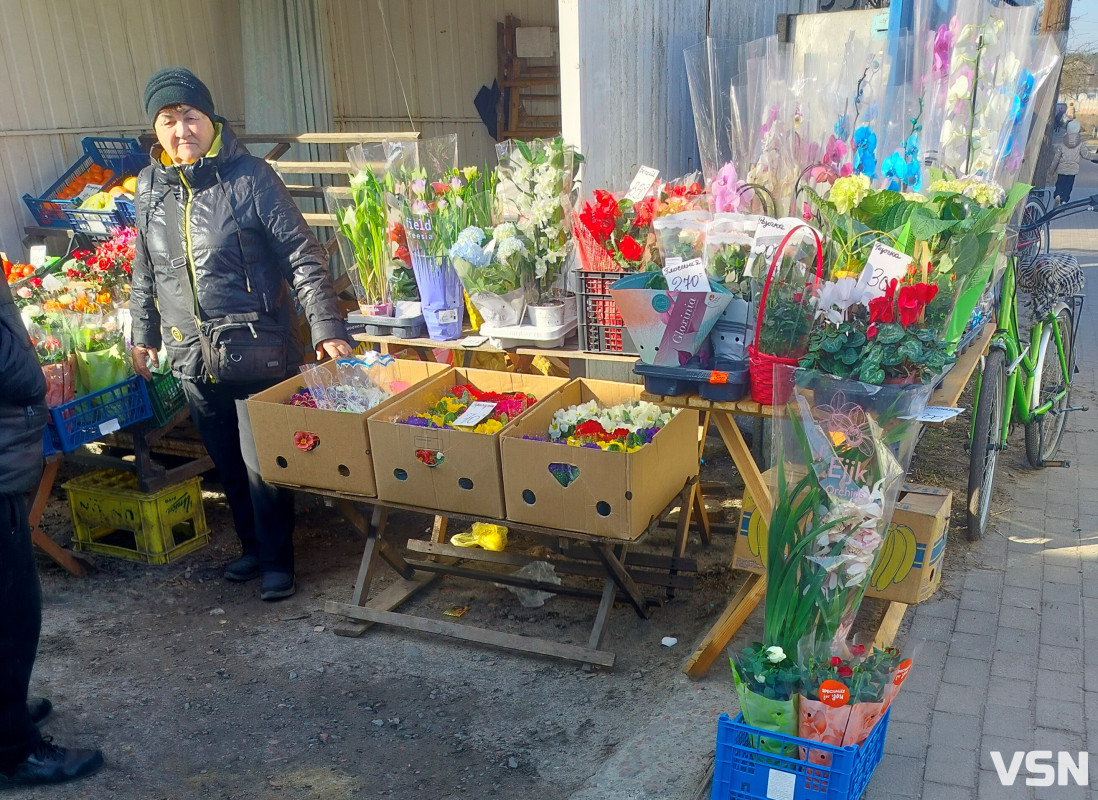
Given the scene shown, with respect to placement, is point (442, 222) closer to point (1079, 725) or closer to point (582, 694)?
point (582, 694)

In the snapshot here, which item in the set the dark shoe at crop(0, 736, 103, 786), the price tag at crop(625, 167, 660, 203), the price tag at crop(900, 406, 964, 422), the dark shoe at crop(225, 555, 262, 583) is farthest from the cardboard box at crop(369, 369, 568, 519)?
the price tag at crop(900, 406, 964, 422)

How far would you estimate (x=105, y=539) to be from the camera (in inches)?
172

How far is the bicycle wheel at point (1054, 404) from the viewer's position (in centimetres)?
450

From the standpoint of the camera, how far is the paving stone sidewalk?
2.54m

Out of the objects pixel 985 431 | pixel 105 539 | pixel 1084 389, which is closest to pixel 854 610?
pixel 985 431

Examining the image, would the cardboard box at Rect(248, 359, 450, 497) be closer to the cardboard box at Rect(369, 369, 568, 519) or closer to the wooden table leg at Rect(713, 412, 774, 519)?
the cardboard box at Rect(369, 369, 568, 519)

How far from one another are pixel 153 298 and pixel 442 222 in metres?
1.30

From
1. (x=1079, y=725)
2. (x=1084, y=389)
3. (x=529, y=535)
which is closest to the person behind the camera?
(x=1079, y=725)

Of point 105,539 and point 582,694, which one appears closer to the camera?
point 582,694

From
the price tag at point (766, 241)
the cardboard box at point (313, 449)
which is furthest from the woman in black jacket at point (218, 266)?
the price tag at point (766, 241)

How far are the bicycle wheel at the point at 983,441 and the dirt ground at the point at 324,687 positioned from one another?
1.05 metres

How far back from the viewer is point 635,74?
14.0ft

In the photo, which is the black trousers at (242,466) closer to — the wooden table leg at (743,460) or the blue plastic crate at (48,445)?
the blue plastic crate at (48,445)

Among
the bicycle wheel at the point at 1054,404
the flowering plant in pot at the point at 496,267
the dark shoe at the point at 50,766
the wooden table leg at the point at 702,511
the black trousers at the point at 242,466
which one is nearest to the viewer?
the dark shoe at the point at 50,766
